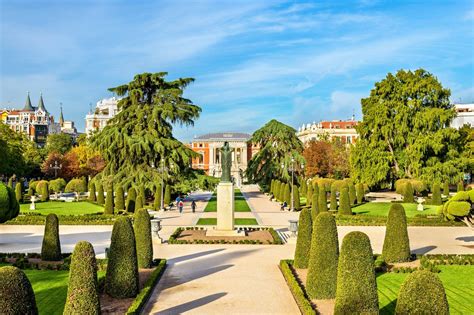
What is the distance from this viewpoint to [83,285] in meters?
8.84

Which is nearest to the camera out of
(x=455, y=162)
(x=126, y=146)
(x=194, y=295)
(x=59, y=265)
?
(x=194, y=295)

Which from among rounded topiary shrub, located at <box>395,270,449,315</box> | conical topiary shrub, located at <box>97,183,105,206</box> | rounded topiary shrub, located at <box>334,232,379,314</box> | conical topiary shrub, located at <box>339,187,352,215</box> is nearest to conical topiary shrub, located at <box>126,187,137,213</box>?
conical topiary shrub, located at <box>97,183,105,206</box>

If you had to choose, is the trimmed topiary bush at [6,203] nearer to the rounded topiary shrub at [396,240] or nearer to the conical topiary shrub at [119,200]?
the rounded topiary shrub at [396,240]

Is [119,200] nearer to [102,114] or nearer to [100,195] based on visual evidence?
[100,195]

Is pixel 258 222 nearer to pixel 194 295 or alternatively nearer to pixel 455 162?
pixel 194 295

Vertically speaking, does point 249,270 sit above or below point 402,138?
below

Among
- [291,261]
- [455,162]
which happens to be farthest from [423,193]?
[291,261]

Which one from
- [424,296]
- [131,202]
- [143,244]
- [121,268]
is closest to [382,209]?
[131,202]

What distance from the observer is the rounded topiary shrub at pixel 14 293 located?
6.88 metres

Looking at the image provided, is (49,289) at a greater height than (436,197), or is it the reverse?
(436,197)

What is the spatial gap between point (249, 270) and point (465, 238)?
13208 millimetres

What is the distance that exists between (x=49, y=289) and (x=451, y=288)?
35.7ft

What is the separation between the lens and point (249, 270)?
15.6 metres

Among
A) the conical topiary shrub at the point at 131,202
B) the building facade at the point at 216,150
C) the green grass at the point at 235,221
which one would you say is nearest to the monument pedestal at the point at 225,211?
the green grass at the point at 235,221
